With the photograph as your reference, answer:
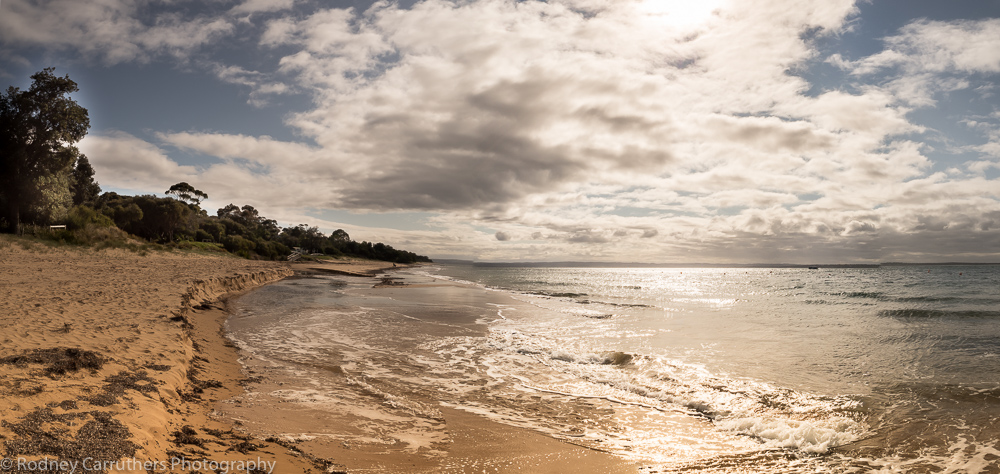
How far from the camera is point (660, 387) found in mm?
9898

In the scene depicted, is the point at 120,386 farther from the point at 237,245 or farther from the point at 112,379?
the point at 237,245

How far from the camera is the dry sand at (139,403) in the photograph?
4371 mm

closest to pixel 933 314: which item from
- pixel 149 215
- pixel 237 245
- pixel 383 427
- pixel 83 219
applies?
pixel 383 427

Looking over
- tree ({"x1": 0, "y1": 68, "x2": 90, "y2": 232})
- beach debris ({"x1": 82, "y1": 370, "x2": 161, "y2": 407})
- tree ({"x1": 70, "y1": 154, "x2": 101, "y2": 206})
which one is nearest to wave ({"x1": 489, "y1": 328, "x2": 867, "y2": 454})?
beach debris ({"x1": 82, "y1": 370, "x2": 161, "y2": 407})

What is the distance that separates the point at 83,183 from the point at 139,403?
82491 mm

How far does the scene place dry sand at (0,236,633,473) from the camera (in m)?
4.37

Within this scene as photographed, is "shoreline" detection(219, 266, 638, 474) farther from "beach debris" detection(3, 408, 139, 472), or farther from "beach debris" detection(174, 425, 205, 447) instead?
"beach debris" detection(3, 408, 139, 472)

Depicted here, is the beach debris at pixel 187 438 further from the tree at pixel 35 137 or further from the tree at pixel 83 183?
the tree at pixel 83 183

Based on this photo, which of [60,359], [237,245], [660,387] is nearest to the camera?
[60,359]

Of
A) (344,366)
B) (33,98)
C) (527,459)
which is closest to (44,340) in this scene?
(344,366)

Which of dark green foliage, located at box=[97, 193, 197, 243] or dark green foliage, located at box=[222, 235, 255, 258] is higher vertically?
dark green foliage, located at box=[97, 193, 197, 243]

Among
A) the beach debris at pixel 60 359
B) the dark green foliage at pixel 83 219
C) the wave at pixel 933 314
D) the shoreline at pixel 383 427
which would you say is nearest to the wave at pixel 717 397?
the shoreline at pixel 383 427

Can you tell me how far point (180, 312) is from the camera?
41.4 feet

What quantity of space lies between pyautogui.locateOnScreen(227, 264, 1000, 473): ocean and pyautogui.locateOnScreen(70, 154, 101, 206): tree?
6751 cm
